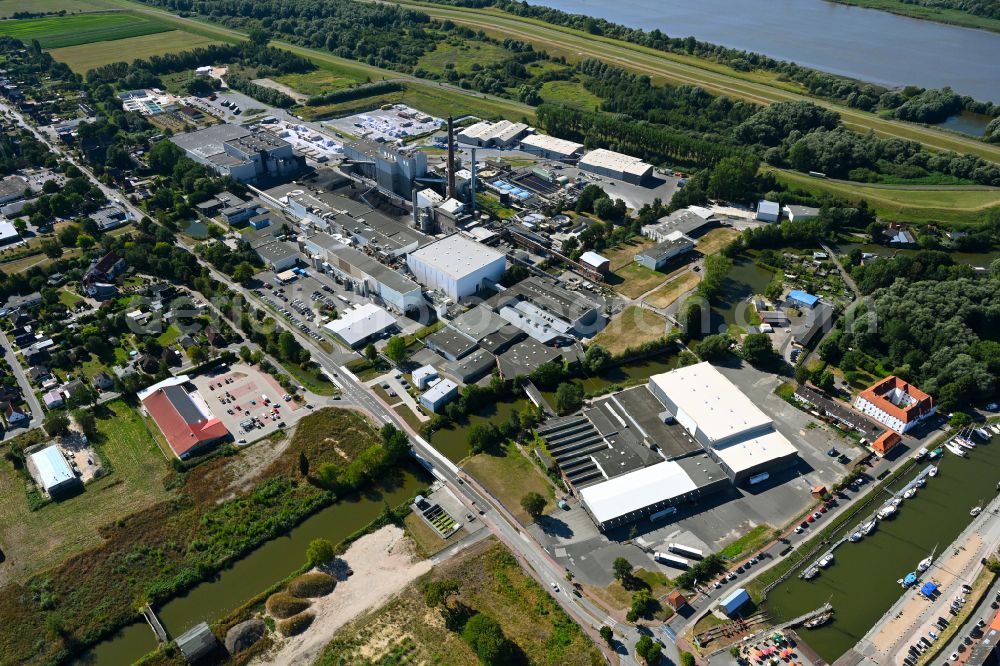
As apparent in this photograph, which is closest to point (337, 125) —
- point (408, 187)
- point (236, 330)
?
point (408, 187)

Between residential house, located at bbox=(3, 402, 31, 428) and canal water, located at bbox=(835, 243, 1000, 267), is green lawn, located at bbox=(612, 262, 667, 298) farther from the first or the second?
residential house, located at bbox=(3, 402, 31, 428)

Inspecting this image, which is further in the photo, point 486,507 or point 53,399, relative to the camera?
point 53,399

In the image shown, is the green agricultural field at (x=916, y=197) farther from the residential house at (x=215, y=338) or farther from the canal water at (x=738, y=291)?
the residential house at (x=215, y=338)

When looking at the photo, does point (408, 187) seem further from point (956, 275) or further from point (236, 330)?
point (956, 275)

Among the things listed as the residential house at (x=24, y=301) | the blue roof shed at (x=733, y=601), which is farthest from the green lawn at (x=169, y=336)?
the blue roof shed at (x=733, y=601)

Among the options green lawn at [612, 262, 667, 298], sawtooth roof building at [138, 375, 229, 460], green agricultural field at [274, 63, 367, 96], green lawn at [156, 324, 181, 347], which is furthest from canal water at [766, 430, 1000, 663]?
green agricultural field at [274, 63, 367, 96]

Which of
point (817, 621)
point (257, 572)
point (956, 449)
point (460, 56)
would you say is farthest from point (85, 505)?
point (460, 56)

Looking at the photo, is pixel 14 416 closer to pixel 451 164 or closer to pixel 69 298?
pixel 69 298
